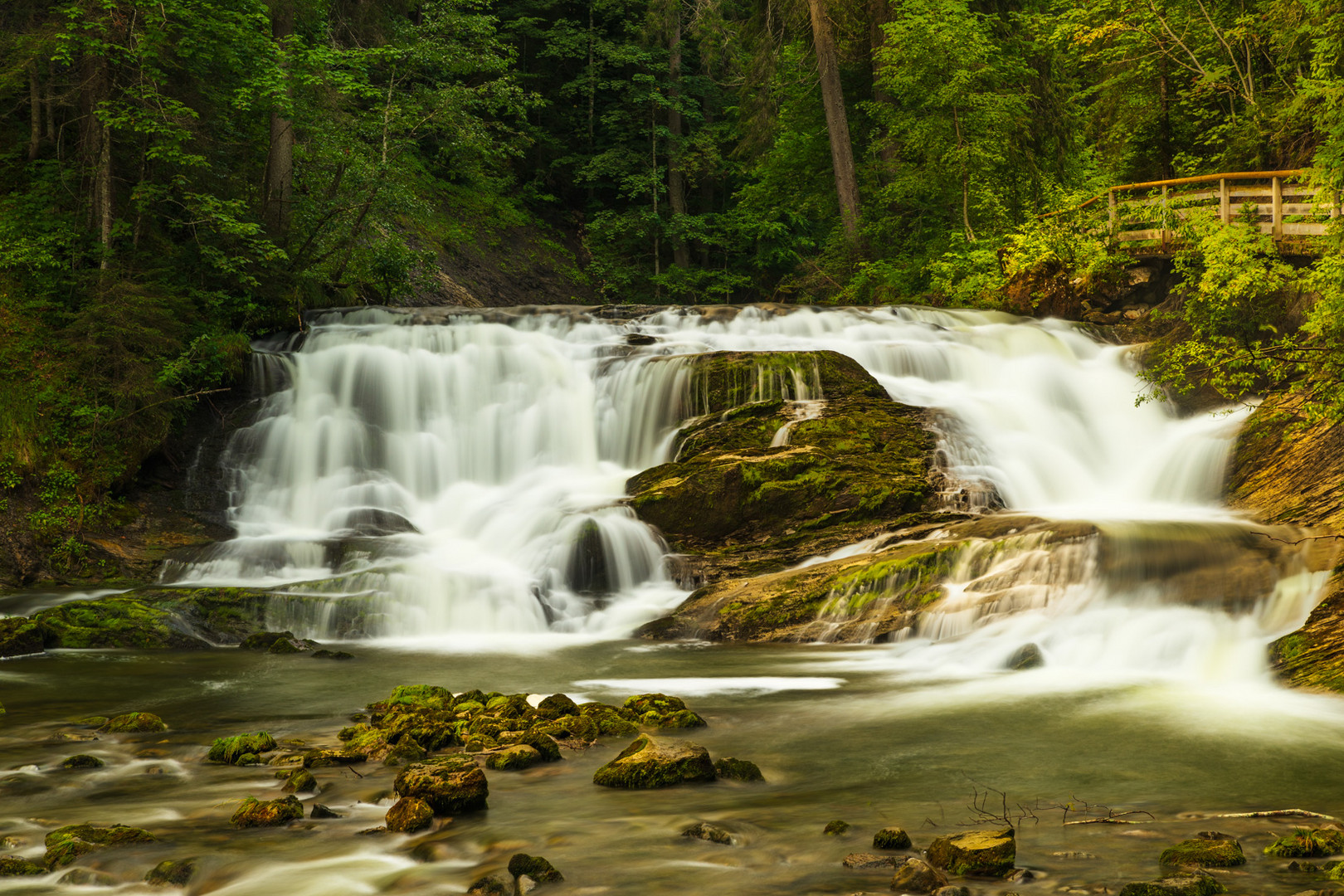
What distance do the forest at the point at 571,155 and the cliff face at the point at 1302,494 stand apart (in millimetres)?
1117

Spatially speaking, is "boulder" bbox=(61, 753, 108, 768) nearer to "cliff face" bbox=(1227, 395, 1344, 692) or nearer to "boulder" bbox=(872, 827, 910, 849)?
"boulder" bbox=(872, 827, 910, 849)

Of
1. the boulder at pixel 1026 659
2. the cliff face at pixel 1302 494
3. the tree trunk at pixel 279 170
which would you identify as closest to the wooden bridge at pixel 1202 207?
the cliff face at pixel 1302 494

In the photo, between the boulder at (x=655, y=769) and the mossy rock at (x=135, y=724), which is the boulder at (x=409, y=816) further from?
the mossy rock at (x=135, y=724)

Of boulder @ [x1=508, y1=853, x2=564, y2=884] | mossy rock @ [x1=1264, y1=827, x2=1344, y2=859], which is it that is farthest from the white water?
boulder @ [x1=508, y1=853, x2=564, y2=884]

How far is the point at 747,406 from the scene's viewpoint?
47.3ft

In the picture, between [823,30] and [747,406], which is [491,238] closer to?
[823,30]

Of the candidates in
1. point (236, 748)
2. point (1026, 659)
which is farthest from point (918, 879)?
point (1026, 659)

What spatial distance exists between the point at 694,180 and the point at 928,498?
78.1 feet

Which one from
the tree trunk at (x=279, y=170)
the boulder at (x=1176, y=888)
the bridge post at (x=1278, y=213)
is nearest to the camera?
the boulder at (x=1176, y=888)

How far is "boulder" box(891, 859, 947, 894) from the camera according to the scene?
391 cm

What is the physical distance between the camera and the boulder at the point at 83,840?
14.9 ft

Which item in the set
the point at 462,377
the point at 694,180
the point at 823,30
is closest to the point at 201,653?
the point at 462,377

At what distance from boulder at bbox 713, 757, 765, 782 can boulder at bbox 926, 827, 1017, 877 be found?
5.30ft

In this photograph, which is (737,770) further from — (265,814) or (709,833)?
(265,814)
